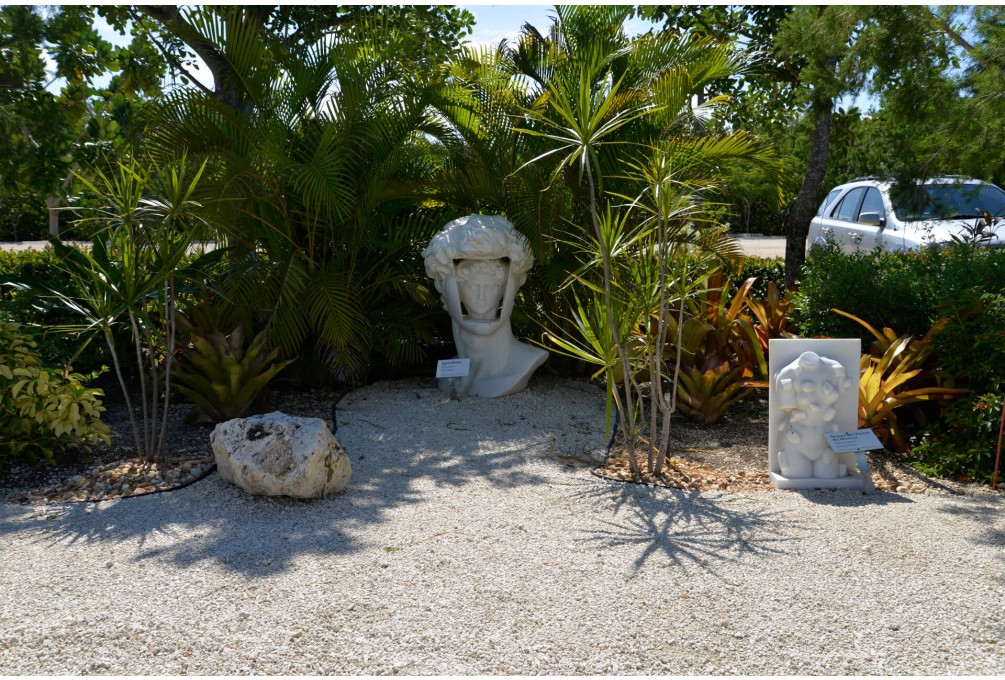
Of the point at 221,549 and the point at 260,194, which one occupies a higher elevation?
the point at 260,194

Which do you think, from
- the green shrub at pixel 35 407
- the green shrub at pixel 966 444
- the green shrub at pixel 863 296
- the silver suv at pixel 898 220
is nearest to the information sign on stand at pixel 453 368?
the green shrub at pixel 35 407

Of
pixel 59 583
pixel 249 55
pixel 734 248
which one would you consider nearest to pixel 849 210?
pixel 734 248

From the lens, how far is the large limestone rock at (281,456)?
409 cm

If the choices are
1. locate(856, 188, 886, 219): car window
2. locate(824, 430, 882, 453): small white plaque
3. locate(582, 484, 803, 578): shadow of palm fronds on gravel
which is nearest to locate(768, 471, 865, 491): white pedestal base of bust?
locate(824, 430, 882, 453): small white plaque

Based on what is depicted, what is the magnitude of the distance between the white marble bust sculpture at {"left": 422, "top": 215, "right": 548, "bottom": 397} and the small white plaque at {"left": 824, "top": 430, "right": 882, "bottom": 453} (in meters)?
2.52

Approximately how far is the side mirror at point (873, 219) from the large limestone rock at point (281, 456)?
6498mm

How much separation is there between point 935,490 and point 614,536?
204 cm

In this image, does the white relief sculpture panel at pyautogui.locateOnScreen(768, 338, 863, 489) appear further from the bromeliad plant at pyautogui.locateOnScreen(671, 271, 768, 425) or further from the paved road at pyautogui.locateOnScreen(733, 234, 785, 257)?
the paved road at pyautogui.locateOnScreen(733, 234, 785, 257)

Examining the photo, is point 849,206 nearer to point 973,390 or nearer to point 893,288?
point 893,288

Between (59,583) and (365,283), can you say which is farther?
(365,283)

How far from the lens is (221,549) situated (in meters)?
3.63

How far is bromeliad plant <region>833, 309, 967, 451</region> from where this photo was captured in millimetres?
5133

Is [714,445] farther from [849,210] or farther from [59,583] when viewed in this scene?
[849,210]

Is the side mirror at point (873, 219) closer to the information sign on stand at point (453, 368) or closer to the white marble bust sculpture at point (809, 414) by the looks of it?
the white marble bust sculpture at point (809, 414)
